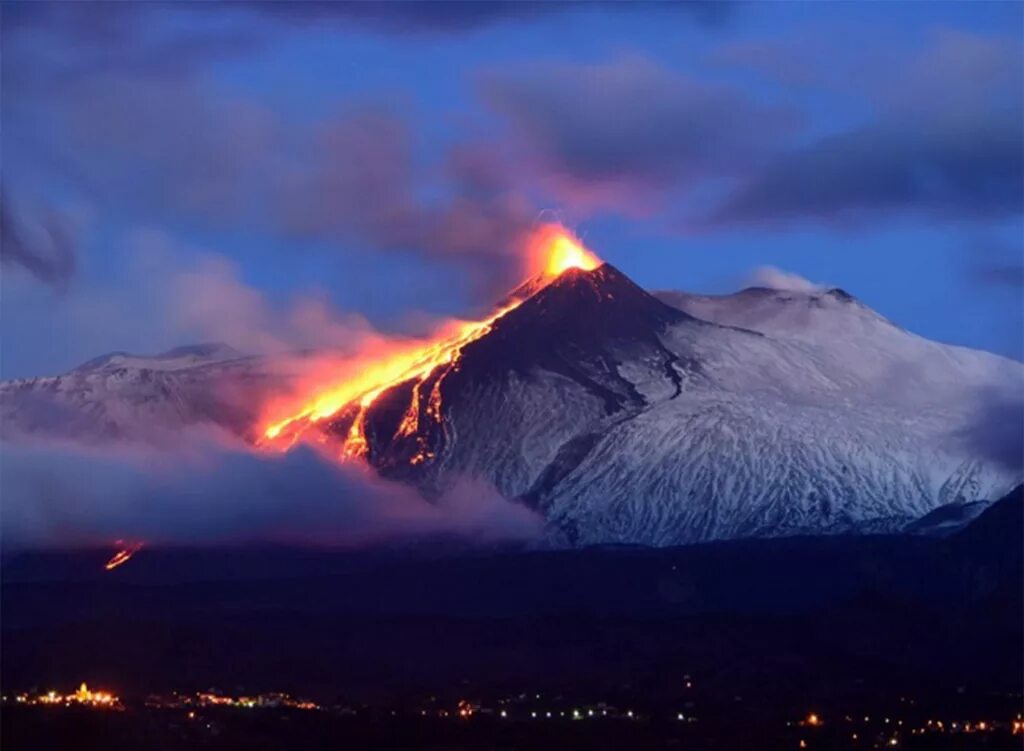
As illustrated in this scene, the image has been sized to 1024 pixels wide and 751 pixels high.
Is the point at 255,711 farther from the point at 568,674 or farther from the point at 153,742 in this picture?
the point at 568,674

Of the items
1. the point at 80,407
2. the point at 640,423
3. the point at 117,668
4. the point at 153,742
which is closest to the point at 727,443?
the point at 640,423

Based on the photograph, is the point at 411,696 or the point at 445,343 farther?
the point at 445,343

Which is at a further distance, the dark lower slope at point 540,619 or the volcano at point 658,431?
the volcano at point 658,431

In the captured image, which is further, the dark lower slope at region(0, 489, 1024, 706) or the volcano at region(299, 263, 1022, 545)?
the volcano at region(299, 263, 1022, 545)

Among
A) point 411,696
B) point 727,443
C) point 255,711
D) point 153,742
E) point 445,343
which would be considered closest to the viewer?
point 153,742

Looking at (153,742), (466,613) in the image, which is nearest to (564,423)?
(466,613)

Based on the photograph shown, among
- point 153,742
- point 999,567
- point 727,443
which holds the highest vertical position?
point 727,443

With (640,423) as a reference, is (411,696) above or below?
below

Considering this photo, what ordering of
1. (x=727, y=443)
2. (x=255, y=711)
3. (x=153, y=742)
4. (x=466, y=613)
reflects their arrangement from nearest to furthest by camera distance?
(x=153, y=742) < (x=255, y=711) < (x=466, y=613) < (x=727, y=443)
